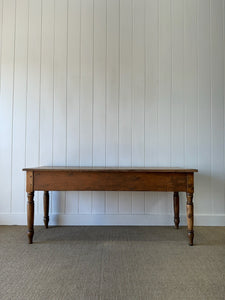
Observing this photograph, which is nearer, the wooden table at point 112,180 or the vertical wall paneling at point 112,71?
the wooden table at point 112,180

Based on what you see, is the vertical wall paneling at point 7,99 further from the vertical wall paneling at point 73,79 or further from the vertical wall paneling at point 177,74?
the vertical wall paneling at point 177,74

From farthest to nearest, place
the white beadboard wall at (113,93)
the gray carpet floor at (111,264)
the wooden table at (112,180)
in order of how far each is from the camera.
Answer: the white beadboard wall at (113,93), the wooden table at (112,180), the gray carpet floor at (111,264)

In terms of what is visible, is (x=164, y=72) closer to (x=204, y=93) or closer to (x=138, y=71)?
(x=138, y=71)

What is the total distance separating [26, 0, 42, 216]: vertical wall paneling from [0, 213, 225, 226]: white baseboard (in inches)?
23.3

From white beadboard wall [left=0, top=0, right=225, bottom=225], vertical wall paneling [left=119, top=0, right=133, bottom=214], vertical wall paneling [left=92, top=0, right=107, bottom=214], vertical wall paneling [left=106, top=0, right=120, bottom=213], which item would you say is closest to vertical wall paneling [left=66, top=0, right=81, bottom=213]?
white beadboard wall [left=0, top=0, right=225, bottom=225]

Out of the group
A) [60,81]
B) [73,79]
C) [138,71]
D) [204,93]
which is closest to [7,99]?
[60,81]

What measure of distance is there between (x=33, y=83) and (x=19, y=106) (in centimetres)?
28

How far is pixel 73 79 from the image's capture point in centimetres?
215

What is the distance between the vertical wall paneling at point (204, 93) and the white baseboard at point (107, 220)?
0.37 meters

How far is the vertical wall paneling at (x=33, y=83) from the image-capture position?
2.13m

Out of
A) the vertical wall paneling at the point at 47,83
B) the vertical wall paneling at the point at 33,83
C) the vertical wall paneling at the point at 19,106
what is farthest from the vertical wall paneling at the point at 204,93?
the vertical wall paneling at the point at 19,106

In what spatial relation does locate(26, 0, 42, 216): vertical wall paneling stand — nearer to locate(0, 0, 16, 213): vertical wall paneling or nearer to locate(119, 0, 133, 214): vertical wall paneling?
locate(0, 0, 16, 213): vertical wall paneling

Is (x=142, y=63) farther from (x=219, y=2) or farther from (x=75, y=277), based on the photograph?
(x=75, y=277)

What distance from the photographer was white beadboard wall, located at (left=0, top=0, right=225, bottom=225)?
212 cm
